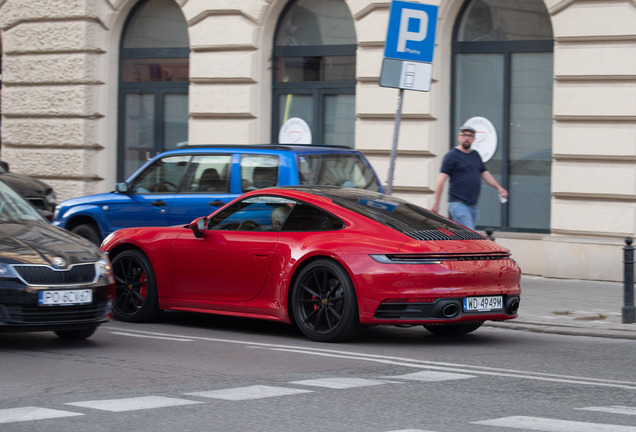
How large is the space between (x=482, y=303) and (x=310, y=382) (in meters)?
2.34

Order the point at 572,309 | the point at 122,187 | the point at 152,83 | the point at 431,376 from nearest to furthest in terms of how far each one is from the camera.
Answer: the point at 431,376
the point at 572,309
the point at 122,187
the point at 152,83

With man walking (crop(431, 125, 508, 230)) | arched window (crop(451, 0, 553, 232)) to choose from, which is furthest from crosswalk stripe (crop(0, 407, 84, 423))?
arched window (crop(451, 0, 553, 232))

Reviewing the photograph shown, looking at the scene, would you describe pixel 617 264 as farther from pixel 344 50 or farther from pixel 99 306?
pixel 99 306

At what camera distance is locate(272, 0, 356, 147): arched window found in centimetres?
1752

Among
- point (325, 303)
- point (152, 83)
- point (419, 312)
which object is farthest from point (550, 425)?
point (152, 83)

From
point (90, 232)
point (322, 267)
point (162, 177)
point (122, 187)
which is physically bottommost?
point (90, 232)

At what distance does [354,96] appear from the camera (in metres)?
A: 17.4

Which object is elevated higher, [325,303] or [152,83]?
[152,83]

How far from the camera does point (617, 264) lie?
1425cm

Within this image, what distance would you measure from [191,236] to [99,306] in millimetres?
1673

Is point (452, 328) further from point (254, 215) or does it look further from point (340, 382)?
point (340, 382)

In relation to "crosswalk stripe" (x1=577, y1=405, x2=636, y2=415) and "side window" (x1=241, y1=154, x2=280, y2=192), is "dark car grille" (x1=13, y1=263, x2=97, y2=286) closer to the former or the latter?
"side window" (x1=241, y1=154, x2=280, y2=192)

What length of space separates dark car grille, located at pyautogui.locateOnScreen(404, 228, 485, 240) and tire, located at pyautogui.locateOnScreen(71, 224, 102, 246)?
601 centimetres

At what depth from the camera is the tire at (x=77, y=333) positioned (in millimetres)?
9211
